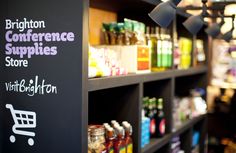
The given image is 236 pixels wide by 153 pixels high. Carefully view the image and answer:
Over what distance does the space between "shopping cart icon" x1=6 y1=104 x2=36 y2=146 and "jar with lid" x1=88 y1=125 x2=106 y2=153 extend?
283 mm

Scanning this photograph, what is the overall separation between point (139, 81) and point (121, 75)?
8.5 inches

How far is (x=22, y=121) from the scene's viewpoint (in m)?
1.49

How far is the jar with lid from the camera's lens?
1.58 m

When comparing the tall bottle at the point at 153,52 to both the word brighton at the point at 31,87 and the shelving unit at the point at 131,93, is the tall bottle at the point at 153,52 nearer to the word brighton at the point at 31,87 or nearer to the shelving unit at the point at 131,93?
the shelving unit at the point at 131,93

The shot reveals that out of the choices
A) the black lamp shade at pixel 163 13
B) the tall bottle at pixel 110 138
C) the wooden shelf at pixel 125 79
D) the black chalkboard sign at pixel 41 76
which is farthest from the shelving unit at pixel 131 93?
the black lamp shade at pixel 163 13

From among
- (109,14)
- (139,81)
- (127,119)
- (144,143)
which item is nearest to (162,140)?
(144,143)

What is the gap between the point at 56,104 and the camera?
55.7 inches

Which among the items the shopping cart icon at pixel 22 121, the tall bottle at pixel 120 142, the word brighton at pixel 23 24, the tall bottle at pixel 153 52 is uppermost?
the word brighton at pixel 23 24

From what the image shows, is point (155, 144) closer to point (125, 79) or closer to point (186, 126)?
point (125, 79)

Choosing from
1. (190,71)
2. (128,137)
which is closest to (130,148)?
(128,137)

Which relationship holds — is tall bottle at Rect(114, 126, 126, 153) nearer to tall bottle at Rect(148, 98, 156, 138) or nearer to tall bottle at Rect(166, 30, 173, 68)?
tall bottle at Rect(148, 98, 156, 138)

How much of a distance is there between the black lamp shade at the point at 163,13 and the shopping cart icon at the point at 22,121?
0.68m

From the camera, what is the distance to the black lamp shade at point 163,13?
1483 mm

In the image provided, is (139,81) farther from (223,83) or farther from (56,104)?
(223,83)
